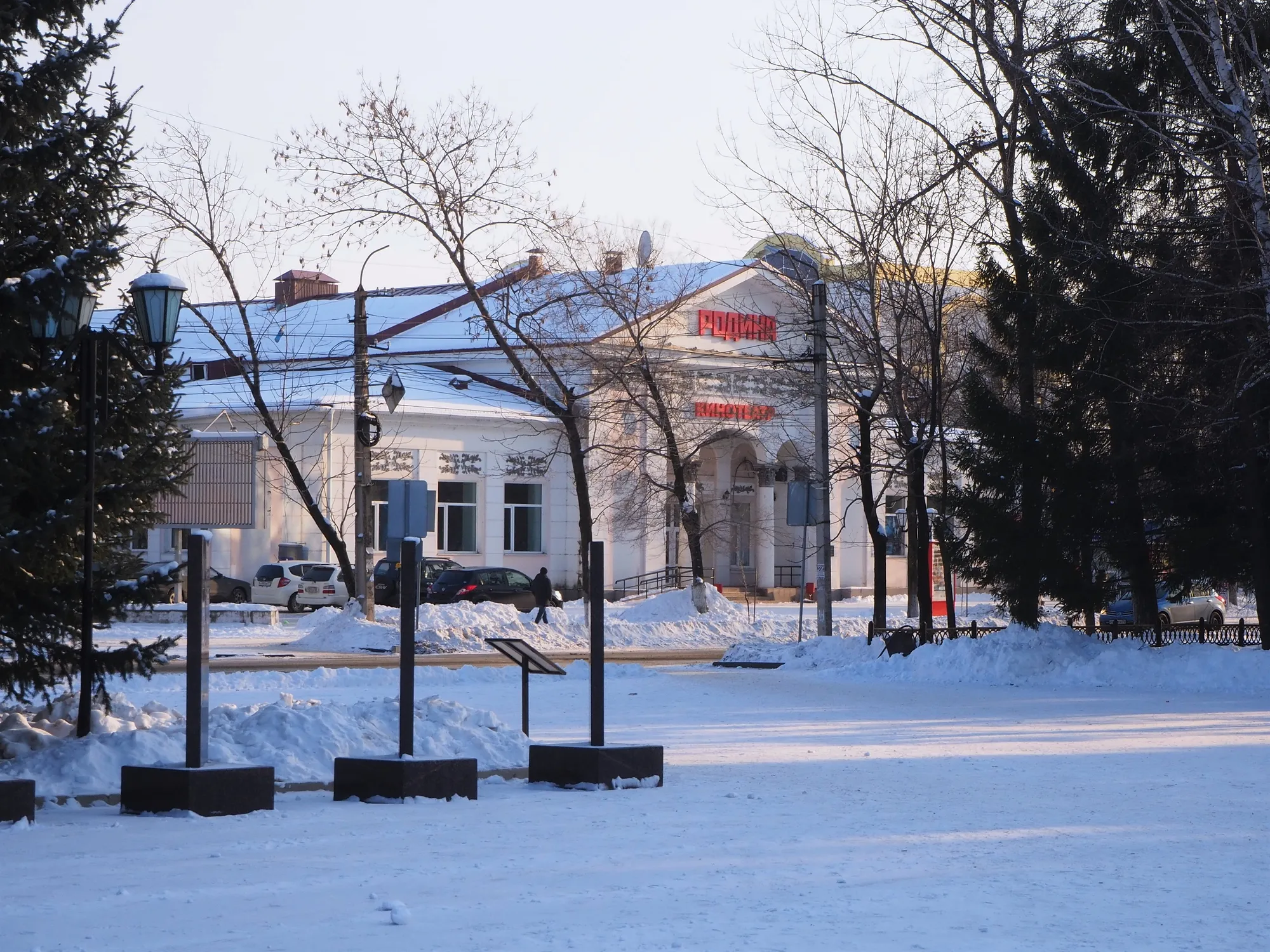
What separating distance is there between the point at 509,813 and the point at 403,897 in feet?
9.51

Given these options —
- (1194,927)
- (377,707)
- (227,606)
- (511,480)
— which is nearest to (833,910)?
(1194,927)

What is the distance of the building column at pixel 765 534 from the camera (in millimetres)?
57625

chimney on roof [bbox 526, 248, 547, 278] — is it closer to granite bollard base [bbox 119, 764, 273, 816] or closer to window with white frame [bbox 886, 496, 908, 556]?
window with white frame [bbox 886, 496, 908, 556]

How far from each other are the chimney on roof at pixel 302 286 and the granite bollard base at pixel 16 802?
53314mm

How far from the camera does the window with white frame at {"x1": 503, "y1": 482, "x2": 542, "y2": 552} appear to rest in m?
53.2

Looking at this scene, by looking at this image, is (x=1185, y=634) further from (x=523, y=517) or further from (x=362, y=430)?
(x=523, y=517)

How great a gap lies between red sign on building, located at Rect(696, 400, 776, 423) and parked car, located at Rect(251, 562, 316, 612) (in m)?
13.7

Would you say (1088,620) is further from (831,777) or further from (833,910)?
(833,910)

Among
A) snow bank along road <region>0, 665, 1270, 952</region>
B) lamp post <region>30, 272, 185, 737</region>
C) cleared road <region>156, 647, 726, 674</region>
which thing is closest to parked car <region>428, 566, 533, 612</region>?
cleared road <region>156, 647, 726, 674</region>

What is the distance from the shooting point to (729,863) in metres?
8.58

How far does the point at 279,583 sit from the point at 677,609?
42.7 ft

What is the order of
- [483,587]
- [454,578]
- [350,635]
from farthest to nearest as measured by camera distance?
[483,587]
[454,578]
[350,635]

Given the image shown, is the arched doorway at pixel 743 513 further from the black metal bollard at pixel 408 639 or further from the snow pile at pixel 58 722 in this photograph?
the black metal bollard at pixel 408 639

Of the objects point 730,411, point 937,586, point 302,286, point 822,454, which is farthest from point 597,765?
point 302,286
